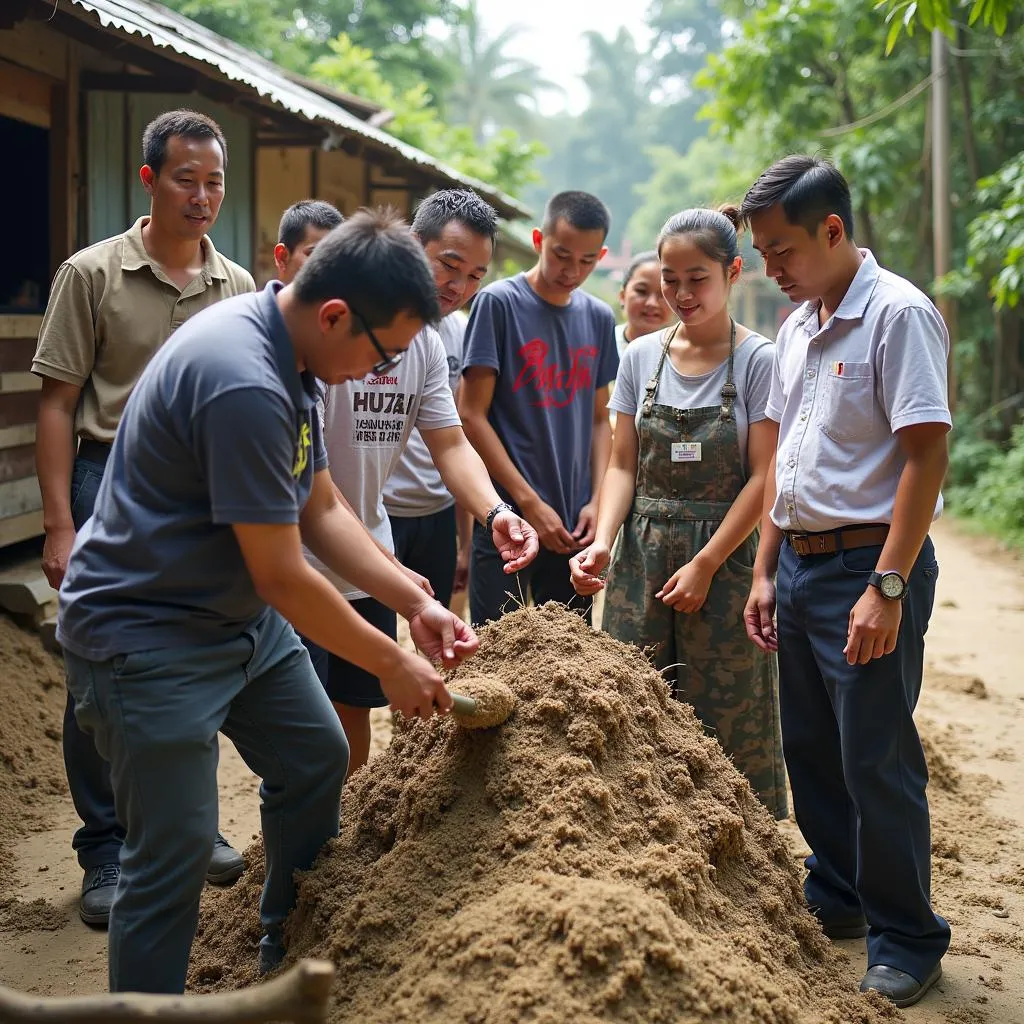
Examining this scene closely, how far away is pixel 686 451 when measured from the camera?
362 centimetres

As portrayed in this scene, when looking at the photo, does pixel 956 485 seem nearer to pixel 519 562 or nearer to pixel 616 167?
pixel 519 562

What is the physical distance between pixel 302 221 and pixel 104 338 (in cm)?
95

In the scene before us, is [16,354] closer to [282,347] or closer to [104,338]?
[104,338]

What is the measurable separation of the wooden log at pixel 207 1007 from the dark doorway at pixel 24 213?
5.74 m

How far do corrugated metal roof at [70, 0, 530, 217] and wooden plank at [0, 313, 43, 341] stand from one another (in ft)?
5.10

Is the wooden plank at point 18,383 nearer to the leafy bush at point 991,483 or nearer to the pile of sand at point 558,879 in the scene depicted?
the pile of sand at point 558,879

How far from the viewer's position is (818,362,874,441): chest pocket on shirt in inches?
114

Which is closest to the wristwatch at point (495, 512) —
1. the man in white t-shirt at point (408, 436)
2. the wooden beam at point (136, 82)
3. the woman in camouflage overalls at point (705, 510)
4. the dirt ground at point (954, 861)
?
the man in white t-shirt at point (408, 436)

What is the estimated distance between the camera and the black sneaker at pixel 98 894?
11.0 feet

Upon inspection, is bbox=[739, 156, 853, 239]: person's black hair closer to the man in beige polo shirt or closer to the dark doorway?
the man in beige polo shirt

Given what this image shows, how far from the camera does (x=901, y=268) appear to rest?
1692 centimetres

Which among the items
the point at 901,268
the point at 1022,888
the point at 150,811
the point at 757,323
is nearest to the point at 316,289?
the point at 150,811

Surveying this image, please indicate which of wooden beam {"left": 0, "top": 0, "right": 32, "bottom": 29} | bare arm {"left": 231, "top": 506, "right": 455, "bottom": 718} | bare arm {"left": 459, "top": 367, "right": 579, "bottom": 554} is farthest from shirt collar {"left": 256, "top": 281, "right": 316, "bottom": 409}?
wooden beam {"left": 0, "top": 0, "right": 32, "bottom": 29}

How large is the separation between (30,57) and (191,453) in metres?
4.41
